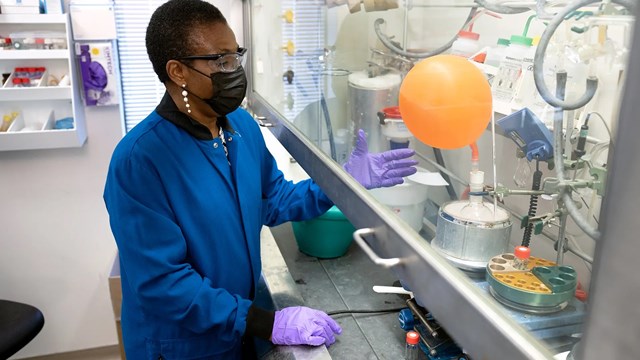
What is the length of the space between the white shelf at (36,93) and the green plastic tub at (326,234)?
1258 millimetres

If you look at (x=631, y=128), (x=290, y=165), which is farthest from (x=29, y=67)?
(x=631, y=128)

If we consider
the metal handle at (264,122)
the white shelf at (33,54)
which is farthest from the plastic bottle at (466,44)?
the white shelf at (33,54)

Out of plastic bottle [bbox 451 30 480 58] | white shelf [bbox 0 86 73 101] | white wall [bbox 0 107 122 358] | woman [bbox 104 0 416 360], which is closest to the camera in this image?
plastic bottle [bbox 451 30 480 58]

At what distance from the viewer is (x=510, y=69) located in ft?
2.93

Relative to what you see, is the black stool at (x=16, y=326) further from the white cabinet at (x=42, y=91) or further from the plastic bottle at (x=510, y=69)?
the plastic bottle at (x=510, y=69)

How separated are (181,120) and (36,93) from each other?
125 centimetres

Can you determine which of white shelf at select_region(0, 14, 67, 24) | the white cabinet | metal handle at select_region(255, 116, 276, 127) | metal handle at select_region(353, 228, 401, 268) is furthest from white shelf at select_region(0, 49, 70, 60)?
metal handle at select_region(353, 228, 401, 268)

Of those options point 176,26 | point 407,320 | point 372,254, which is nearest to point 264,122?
point 176,26

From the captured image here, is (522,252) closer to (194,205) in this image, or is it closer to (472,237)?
(472,237)

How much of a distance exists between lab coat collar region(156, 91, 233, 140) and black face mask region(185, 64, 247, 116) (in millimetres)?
61

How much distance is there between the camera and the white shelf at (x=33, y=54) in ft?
6.72

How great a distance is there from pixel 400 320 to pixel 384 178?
0.36 meters

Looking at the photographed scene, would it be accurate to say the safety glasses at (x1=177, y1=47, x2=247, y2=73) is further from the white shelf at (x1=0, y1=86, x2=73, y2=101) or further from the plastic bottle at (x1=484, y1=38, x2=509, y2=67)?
the white shelf at (x1=0, y1=86, x2=73, y2=101)

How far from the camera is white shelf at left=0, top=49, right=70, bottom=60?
6.72ft
